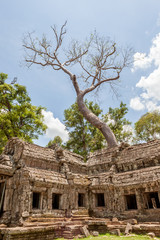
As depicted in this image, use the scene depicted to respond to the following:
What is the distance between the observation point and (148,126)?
25641mm

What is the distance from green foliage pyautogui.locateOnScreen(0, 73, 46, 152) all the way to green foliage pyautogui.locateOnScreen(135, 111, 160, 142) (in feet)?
46.4

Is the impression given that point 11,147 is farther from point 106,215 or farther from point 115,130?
point 115,130

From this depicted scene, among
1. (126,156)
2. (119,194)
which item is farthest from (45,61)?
(119,194)

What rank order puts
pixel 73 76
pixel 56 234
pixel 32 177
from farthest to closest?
pixel 73 76 < pixel 32 177 < pixel 56 234

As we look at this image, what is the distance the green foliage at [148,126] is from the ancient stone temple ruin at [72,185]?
42.8 feet

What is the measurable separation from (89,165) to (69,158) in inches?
83.9

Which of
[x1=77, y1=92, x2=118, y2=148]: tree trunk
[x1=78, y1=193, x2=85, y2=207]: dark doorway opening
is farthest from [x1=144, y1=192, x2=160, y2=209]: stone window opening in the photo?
[x1=77, y1=92, x2=118, y2=148]: tree trunk

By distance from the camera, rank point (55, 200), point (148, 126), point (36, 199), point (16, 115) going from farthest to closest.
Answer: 1. point (148, 126)
2. point (16, 115)
3. point (55, 200)
4. point (36, 199)

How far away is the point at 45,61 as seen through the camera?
22.5 m

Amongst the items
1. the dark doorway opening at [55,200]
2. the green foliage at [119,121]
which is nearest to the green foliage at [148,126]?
the green foliage at [119,121]

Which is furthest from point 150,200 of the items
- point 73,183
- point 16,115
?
point 16,115

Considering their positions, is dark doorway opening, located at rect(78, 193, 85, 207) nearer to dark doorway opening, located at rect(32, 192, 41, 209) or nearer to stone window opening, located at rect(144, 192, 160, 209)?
dark doorway opening, located at rect(32, 192, 41, 209)

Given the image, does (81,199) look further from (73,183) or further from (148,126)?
(148,126)

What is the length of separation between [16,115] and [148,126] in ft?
59.1
